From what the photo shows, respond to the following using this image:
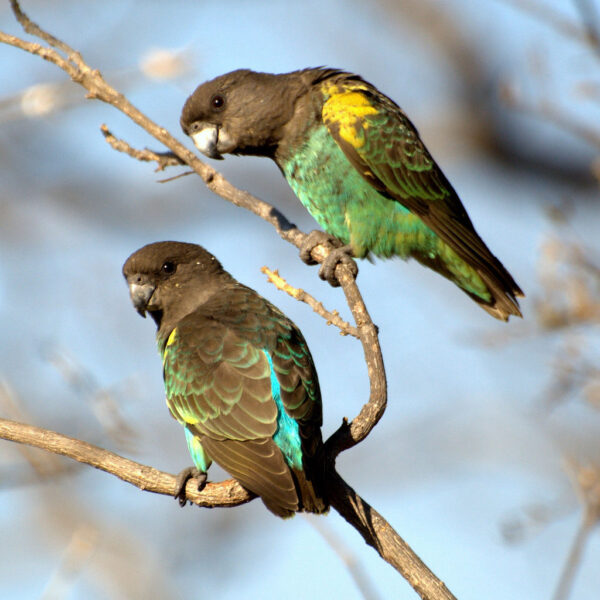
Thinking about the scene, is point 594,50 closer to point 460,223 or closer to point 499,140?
point 460,223

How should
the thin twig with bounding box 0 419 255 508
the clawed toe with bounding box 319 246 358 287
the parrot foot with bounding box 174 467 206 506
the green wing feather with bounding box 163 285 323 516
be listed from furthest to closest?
1. the clawed toe with bounding box 319 246 358 287
2. the green wing feather with bounding box 163 285 323 516
3. the parrot foot with bounding box 174 467 206 506
4. the thin twig with bounding box 0 419 255 508

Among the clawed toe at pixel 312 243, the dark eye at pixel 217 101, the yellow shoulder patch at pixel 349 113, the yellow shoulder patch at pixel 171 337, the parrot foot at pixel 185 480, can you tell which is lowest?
the parrot foot at pixel 185 480

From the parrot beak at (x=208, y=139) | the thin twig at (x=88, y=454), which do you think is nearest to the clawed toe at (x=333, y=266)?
the parrot beak at (x=208, y=139)

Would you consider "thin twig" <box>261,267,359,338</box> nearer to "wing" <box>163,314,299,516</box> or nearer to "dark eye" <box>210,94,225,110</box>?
"wing" <box>163,314,299,516</box>

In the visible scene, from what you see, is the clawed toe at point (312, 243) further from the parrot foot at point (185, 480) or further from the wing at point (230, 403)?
the parrot foot at point (185, 480)

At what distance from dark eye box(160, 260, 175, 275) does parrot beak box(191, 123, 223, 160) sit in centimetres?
106

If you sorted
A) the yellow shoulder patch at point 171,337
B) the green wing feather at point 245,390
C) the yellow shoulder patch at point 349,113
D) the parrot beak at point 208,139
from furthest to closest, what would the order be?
the parrot beak at point 208,139 → the yellow shoulder patch at point 349,113 → the yellow shoulder patch at point 171,337 → the green wing feather at point 245,390

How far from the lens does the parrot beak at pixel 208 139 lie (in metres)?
6.55

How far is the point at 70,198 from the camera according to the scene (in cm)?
1321

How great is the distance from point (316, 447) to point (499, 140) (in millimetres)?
9321

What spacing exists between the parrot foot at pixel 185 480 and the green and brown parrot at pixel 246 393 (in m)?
0.01

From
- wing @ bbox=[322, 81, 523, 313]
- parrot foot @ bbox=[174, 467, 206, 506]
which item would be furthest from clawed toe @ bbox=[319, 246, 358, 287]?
parrot foot @ bbox=[174, 467, 206, 506]

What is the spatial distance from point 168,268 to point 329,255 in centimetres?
110

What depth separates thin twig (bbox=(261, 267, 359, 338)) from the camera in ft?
14.9
